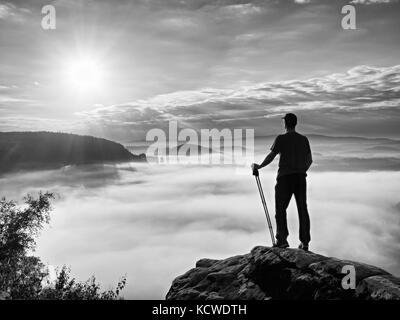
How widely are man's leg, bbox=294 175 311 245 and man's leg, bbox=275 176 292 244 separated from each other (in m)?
0.21

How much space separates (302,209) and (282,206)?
0.48 m

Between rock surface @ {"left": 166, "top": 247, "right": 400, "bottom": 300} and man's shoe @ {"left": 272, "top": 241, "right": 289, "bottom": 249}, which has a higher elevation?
man's shoe @ {"left": 272, "top": 241, "right": 289, "bottom": 249}

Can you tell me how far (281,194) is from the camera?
966 cm

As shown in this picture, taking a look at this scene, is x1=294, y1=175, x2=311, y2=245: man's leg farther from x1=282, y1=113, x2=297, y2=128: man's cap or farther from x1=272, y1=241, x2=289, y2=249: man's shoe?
x1=282, y1=113, x2=297, y2=128: man's cap

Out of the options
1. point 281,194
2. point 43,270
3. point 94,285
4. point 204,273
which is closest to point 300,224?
point 281,194

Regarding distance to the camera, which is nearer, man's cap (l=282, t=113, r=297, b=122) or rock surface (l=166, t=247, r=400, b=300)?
rock surface (l=166, t=247, r=400, b=300)

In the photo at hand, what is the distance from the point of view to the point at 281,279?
8383 millimetres

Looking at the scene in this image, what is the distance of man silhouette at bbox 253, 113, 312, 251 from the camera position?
376 inches

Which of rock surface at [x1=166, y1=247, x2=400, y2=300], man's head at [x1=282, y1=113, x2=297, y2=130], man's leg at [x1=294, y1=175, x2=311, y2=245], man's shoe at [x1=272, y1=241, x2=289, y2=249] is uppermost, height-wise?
man's head at [x1=282, y1=113, x2=297, y2=130]

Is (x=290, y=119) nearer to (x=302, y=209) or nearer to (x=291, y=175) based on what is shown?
(x=291, y=175)

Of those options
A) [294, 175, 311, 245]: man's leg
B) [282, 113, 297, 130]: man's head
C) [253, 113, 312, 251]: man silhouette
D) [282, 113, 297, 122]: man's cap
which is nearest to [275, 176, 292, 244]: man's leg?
[253, 113, 312, 251]: man silhouette

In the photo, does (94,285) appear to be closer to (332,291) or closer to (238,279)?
(238,279)

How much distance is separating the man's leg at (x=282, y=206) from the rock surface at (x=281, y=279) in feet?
1.58
